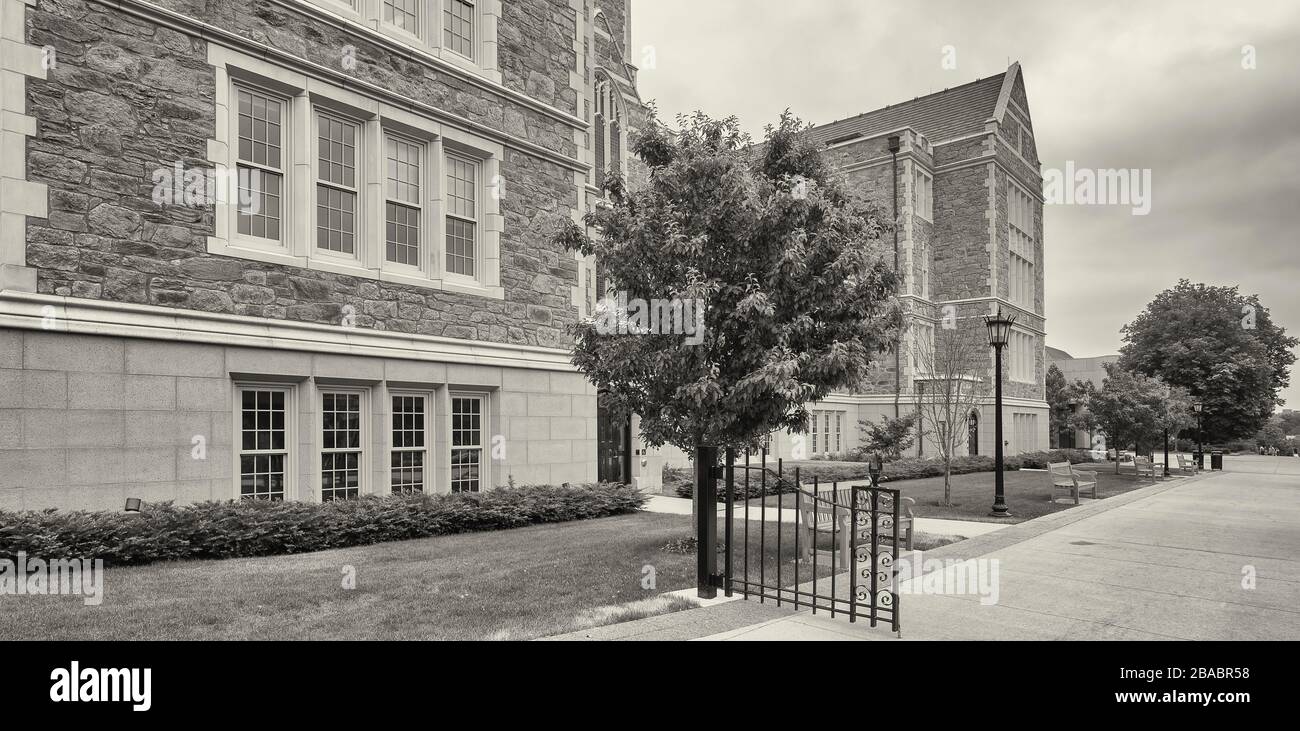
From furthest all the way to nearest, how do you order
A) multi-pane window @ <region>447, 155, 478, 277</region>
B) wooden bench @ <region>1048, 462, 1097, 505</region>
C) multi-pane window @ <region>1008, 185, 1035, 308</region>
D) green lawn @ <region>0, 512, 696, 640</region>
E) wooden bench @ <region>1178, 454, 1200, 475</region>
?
multi-pane window @ <region>1008, 185, 1035, 308</region>, wooden bench @ <region>1178, 454, 1200, 475</region>, wooden bench @ <region>1048, 462, 1097, 505</region>, multi-pane window @ <region>447, 155, 478, 277</region>, green lawn @ <region>0, 512, 696, 640</region>

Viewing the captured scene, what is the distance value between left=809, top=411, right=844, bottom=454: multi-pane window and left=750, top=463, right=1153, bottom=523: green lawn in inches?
256

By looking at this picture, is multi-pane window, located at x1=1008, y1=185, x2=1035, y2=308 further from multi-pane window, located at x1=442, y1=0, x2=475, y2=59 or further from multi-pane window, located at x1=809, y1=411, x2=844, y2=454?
multi-pane window, located at x1=442, y1=0, x2=475, y2=59

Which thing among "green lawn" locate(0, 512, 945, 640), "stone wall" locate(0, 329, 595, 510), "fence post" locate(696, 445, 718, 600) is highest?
"stone wall" locate(0, 329, 595, 510)

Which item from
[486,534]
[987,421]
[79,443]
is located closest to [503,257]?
[486,534]

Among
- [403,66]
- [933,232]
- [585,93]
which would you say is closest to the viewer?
[403,66]

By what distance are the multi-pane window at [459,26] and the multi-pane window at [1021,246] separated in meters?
36.5

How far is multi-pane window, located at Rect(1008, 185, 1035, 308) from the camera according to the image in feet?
143

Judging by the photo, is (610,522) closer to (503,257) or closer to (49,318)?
(503,257)

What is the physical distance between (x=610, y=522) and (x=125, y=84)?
9720mm

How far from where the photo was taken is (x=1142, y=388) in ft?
94.8

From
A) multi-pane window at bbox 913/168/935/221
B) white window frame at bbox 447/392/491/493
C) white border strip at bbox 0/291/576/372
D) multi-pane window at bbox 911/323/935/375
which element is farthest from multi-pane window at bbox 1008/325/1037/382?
white border strip at bbox 0/291/576/372

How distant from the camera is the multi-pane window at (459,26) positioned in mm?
14195

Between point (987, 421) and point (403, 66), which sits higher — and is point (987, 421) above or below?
below

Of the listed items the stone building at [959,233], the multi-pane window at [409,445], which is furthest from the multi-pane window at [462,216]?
the stone building at [959,233]
